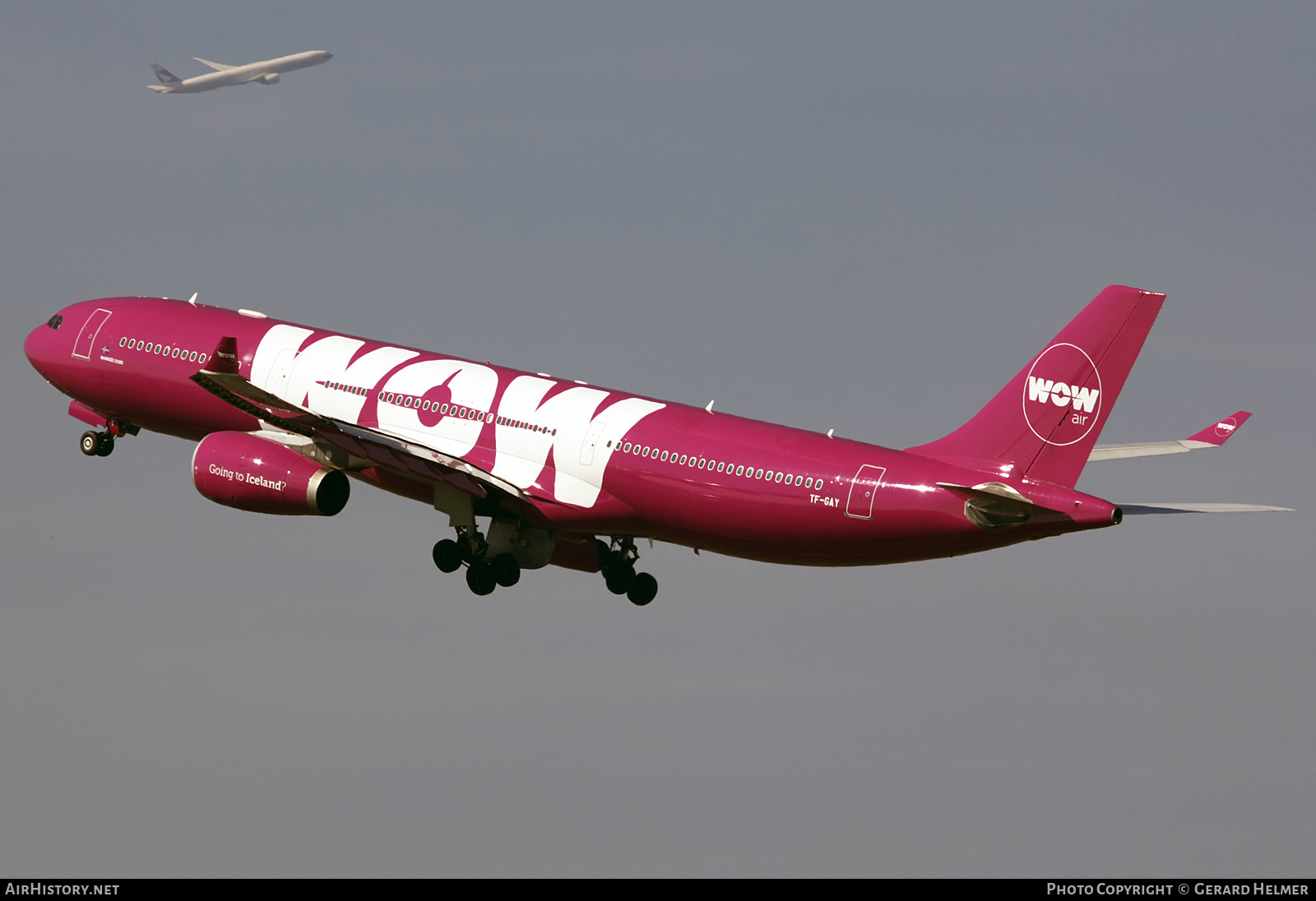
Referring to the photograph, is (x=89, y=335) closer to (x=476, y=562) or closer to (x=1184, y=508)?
(x=476, y=562)

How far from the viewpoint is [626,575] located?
48.3 metres

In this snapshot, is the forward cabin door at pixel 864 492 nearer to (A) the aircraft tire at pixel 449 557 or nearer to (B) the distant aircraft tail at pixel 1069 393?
(B) the distant aircraft tail at pixel 1069 393

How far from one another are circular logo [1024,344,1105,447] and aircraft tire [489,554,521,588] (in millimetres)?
13838

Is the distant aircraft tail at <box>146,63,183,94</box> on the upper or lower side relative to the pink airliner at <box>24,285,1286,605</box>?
upper

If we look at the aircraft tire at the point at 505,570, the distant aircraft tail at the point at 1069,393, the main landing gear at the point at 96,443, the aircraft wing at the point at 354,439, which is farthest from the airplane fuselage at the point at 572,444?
the aircraft tire at the point at 505,570

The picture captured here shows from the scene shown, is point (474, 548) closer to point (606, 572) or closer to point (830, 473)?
point (606, 572)

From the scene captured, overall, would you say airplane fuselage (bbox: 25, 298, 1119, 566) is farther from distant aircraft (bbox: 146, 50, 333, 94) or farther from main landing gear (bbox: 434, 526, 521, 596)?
distant aircraft (bbox: 146, 50, 333, 94)

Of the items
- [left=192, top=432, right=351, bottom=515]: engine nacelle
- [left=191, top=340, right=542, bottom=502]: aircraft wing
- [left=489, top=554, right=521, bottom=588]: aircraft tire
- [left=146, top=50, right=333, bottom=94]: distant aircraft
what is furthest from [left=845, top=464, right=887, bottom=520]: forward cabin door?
[left=146, top=50, right=333, bottom=94]: distant aircraft

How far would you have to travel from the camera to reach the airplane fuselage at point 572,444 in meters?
40.4

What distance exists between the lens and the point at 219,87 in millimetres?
96562

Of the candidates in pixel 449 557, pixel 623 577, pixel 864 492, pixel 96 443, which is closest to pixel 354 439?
pixel 449 557

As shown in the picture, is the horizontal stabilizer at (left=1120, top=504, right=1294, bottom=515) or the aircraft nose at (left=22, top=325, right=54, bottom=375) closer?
the horizontal stabilizer at (left=1120, top=504, right=1294, bottom=515)

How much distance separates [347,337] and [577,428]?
7992 mm

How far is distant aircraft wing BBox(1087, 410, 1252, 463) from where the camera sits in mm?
41312
